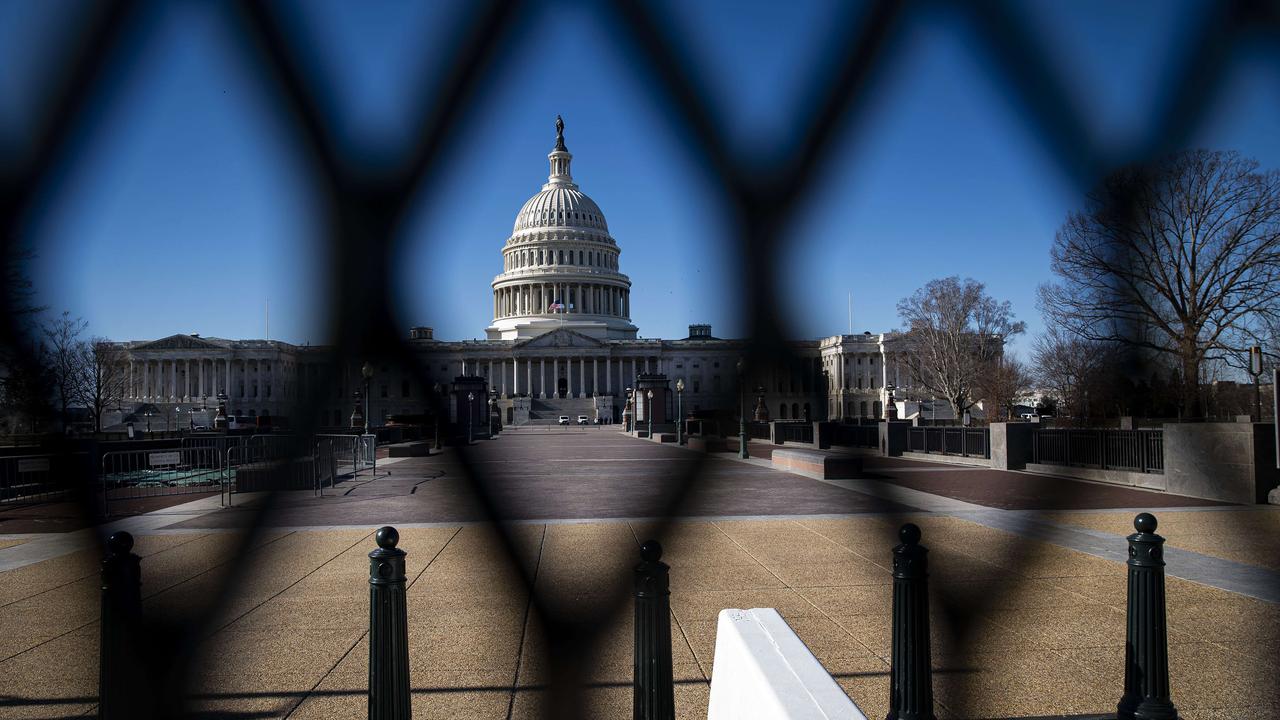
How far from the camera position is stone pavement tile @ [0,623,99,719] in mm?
4980

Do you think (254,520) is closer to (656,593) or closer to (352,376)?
(352,376)

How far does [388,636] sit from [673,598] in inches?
177

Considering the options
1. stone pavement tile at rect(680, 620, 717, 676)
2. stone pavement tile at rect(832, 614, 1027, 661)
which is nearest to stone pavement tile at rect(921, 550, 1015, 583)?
stone pavement tile at rect(832, 614, 1027, 661)

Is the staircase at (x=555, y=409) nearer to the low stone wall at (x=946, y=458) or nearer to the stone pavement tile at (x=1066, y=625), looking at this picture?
the low stone wall at (x=946, y=458)

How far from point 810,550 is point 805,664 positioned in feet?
27.0

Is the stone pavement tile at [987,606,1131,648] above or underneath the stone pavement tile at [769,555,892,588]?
above

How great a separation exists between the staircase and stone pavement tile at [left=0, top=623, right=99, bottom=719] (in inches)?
3431

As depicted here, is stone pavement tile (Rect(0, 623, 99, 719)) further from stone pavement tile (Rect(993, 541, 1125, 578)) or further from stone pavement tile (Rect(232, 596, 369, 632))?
stone pavement tile (Rect(993, 541, 1125, 578))

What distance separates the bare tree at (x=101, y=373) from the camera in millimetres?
2164

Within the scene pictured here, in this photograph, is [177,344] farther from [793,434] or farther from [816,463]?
[793,434]

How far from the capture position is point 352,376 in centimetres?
181

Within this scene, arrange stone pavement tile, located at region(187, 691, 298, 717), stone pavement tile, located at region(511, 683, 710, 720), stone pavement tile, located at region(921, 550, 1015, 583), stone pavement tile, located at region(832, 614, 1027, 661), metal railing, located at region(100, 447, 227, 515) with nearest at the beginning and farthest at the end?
1. stone pavement tile, located at region(511, 683, 710, 720)
2. stone pavement tile, located at region(187, 691, 298, 717)
3. stone pavement tile, located at region(832, 614, 1027, 661)
4. stone pavement tile, located at region(921, 550, 1015, 583)
5. metal railing, located at region(100, 447, 227, 515)

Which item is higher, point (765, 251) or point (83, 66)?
point (83, 66)

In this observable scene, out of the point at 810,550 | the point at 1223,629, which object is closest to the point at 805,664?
the point at 1223,629
